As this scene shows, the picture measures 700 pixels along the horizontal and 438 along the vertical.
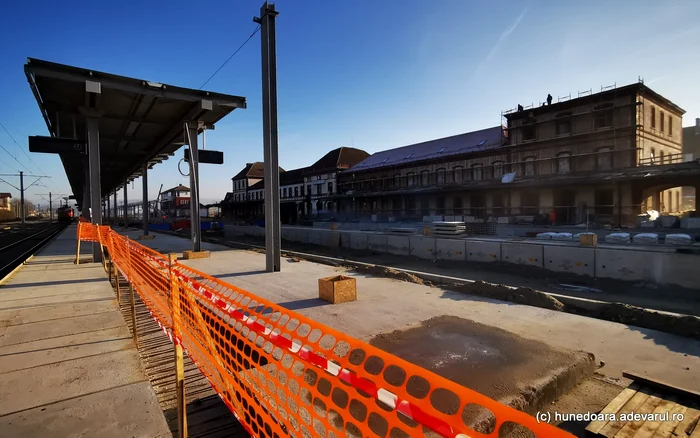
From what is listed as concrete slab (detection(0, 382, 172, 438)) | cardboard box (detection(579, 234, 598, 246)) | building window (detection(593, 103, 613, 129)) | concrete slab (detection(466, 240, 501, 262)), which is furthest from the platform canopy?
building window (detection(593, 103, 613, 129))

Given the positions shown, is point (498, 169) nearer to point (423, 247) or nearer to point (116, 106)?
point (423, 247)

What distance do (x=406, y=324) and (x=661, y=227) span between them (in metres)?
26.5

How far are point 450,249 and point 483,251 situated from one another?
2.14 m

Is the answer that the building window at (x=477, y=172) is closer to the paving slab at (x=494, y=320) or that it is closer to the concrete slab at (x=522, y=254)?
the concrete slab at (x=522, y=254)

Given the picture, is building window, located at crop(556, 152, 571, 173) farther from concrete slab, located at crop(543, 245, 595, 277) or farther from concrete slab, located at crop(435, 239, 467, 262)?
concrete slab, located at crop(543, 245, 595, 277)

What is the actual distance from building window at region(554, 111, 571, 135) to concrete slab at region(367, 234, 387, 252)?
22.3 m

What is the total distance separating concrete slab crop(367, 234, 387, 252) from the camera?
2442 centimetres

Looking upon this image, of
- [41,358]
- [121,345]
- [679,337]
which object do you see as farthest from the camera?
[679,337]

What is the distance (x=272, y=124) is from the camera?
12.1m

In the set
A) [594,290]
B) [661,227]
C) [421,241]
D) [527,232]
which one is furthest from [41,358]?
[661,227]

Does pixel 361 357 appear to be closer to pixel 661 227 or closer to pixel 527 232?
pixel 527 232

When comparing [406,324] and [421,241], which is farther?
[421,241]

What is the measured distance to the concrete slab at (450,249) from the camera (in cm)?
1928

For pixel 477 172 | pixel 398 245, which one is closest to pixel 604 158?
pixel 477 172
